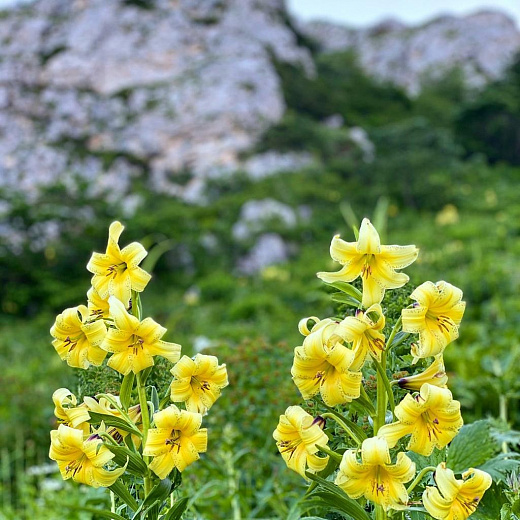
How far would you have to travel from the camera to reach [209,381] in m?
0.82

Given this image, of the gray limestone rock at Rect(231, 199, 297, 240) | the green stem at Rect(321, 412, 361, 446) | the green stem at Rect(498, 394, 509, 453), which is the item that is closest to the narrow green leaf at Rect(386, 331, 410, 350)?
the green stem at Rect(321, 412, 361, 446)

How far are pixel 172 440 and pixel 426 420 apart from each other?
332 mm

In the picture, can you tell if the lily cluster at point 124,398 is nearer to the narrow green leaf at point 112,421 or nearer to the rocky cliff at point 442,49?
the narrow green leaf at point 112,421

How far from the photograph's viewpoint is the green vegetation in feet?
6.50

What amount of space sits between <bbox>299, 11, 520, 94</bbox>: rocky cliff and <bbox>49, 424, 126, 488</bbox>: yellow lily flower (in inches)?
1033

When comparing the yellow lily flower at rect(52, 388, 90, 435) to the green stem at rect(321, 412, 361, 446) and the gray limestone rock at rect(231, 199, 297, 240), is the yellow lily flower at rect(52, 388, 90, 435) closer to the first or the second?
the green stem at rect(321, 412, 361, 446)

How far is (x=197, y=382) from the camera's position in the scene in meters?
0.82

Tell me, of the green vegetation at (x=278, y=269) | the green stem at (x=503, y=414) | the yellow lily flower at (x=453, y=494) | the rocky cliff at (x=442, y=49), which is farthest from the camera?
the rocky cliff at (x=442, y=49)

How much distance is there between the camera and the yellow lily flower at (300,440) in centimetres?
73

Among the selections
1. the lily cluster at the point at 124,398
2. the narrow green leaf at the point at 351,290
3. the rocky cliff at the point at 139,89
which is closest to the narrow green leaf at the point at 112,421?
the lily cluster at the point at 124,398

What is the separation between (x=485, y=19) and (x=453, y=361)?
3171cm

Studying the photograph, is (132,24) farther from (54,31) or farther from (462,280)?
(462,280)

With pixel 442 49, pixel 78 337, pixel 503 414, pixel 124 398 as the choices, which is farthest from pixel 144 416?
pixel 442 49

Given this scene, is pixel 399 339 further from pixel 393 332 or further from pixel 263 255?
pixel 263 255
